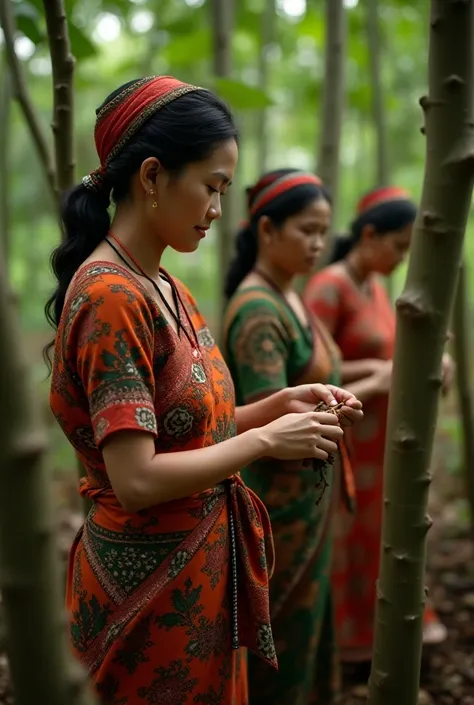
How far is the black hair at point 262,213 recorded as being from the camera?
105 inches

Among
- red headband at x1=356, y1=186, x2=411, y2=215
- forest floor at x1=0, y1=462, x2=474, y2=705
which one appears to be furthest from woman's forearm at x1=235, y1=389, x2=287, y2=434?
red headband at x1=356, y1=186, x2=411, y2=215

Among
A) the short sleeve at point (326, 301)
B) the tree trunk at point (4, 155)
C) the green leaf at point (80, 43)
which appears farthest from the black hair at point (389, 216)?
the tree trunk at point (4, 155)

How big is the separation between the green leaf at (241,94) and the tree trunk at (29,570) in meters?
1.95

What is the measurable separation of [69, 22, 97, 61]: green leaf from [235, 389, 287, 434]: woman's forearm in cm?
126

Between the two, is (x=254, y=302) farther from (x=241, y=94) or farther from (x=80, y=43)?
(x=80, y=43)

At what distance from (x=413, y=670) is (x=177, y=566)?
607mm

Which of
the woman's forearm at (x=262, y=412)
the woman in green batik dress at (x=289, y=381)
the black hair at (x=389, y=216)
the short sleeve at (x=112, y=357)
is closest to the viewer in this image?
the short sleeve at (x=112, y=357)

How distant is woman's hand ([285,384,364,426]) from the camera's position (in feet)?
5.48

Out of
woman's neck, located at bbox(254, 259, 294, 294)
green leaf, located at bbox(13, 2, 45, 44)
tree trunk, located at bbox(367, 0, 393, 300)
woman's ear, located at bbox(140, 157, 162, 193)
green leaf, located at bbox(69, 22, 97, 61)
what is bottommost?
woman's neck, located at bbox(254, 259, 294, 294)

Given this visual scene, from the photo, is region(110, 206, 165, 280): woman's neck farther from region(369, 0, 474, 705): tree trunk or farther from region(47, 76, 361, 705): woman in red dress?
region(369, 0, 474, 705): tree trunk

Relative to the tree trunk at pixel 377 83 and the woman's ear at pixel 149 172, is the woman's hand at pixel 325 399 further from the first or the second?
the tree trunk at pixel 377 83

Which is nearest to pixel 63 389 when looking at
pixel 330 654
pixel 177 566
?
pixel 177 566

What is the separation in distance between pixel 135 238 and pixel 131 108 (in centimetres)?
26

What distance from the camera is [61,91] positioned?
203cm
